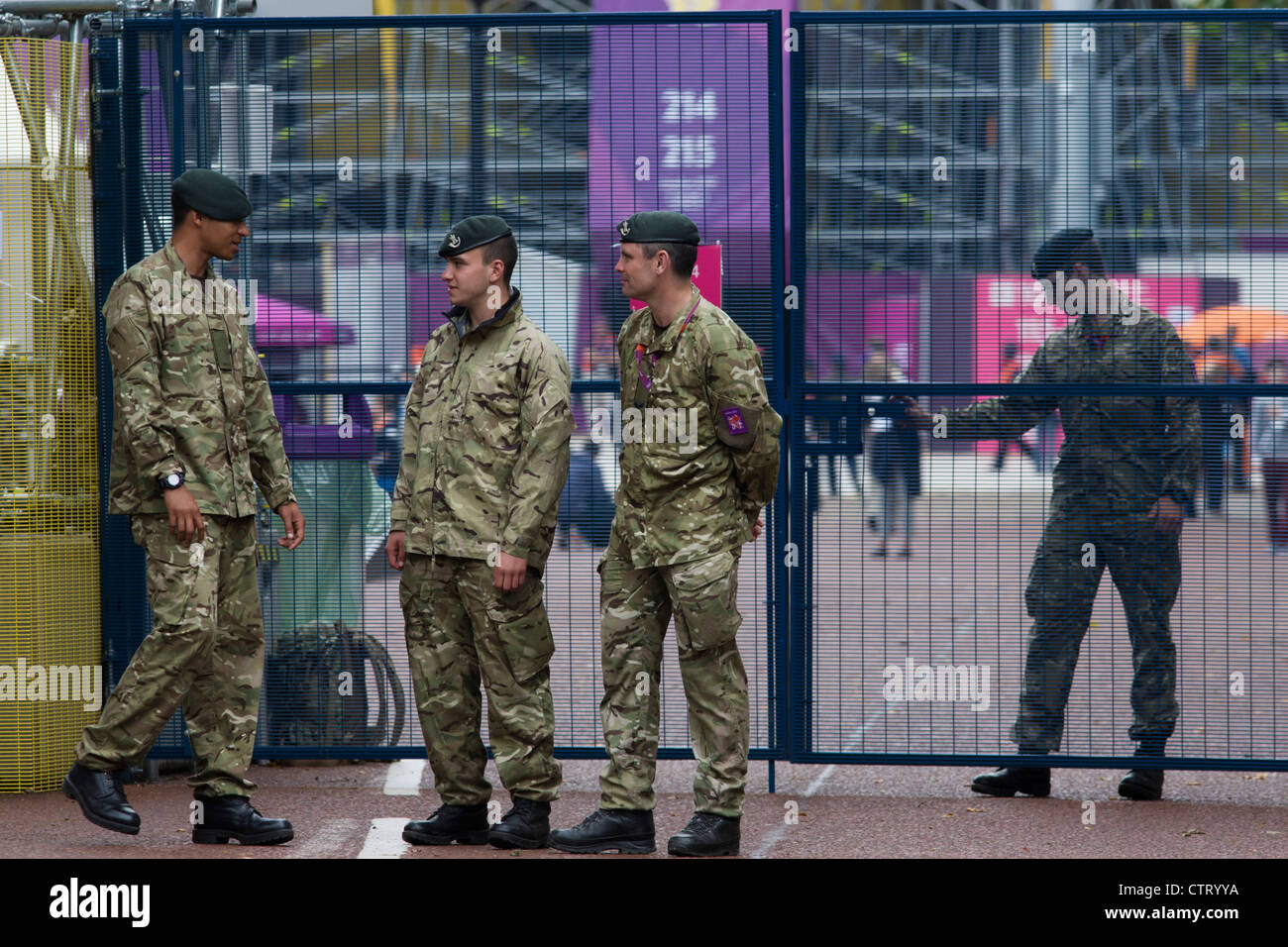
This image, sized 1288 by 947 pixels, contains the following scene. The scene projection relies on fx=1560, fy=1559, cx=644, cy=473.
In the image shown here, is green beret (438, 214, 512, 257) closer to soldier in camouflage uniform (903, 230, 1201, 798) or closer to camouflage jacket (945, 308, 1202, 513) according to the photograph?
soldier in camouflage uniform (903, 230, 1201, 798)

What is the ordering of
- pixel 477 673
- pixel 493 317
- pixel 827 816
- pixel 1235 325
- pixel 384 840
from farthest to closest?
pixel 1235 325, pixel 827 816, pixel 384 840, pixel 477 673, pixel 493 317

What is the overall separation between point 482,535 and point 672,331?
950 millimetres

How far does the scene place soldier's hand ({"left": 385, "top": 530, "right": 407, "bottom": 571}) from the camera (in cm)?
550

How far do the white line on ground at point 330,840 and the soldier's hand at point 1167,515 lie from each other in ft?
11.1

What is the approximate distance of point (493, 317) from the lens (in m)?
5.41

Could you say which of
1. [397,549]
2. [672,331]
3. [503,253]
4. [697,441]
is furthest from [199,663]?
[672,331]

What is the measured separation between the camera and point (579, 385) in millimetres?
6363

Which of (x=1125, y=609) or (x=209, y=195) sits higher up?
(x=209, y=195)

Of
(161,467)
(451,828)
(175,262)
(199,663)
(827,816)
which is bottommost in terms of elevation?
(827,816)

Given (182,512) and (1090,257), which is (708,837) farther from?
(1090,257)

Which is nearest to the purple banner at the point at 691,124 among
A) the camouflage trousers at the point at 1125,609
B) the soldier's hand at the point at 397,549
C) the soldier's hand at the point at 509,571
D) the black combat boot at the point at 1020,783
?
the soldier's hand at the point at 397,549

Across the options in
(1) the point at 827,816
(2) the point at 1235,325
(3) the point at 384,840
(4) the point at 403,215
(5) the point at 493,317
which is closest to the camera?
(5) the point at 493,317

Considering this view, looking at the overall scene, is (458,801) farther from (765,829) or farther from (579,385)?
(579,385)

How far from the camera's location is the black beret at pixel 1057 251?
20.5 ft
